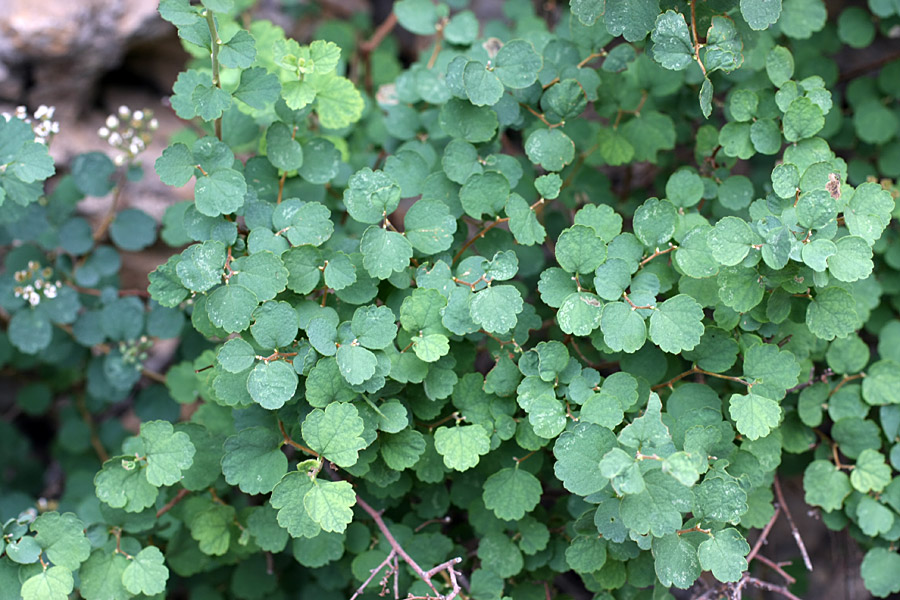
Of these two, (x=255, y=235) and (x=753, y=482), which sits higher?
(x=255, y=235)

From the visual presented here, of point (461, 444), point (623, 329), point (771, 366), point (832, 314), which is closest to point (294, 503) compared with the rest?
point (461, 444)

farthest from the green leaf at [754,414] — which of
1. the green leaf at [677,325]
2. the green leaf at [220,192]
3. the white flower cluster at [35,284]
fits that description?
the white flower cluster at [35,284]

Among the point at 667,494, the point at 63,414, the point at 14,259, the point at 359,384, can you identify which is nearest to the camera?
the point at 667,494

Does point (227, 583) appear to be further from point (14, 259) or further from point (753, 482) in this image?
point (753, 482)

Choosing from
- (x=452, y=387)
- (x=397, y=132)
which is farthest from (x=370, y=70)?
(x=452, y=387)

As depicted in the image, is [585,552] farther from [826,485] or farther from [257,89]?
[257,89]

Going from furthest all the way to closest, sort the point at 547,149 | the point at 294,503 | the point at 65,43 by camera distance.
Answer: the point at 65,43 < the point at 547,149 < the point at 294,503

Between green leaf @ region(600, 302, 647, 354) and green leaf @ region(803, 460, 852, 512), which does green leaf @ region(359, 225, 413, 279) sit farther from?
green leaf @ region(803, 460, 852, 512)
